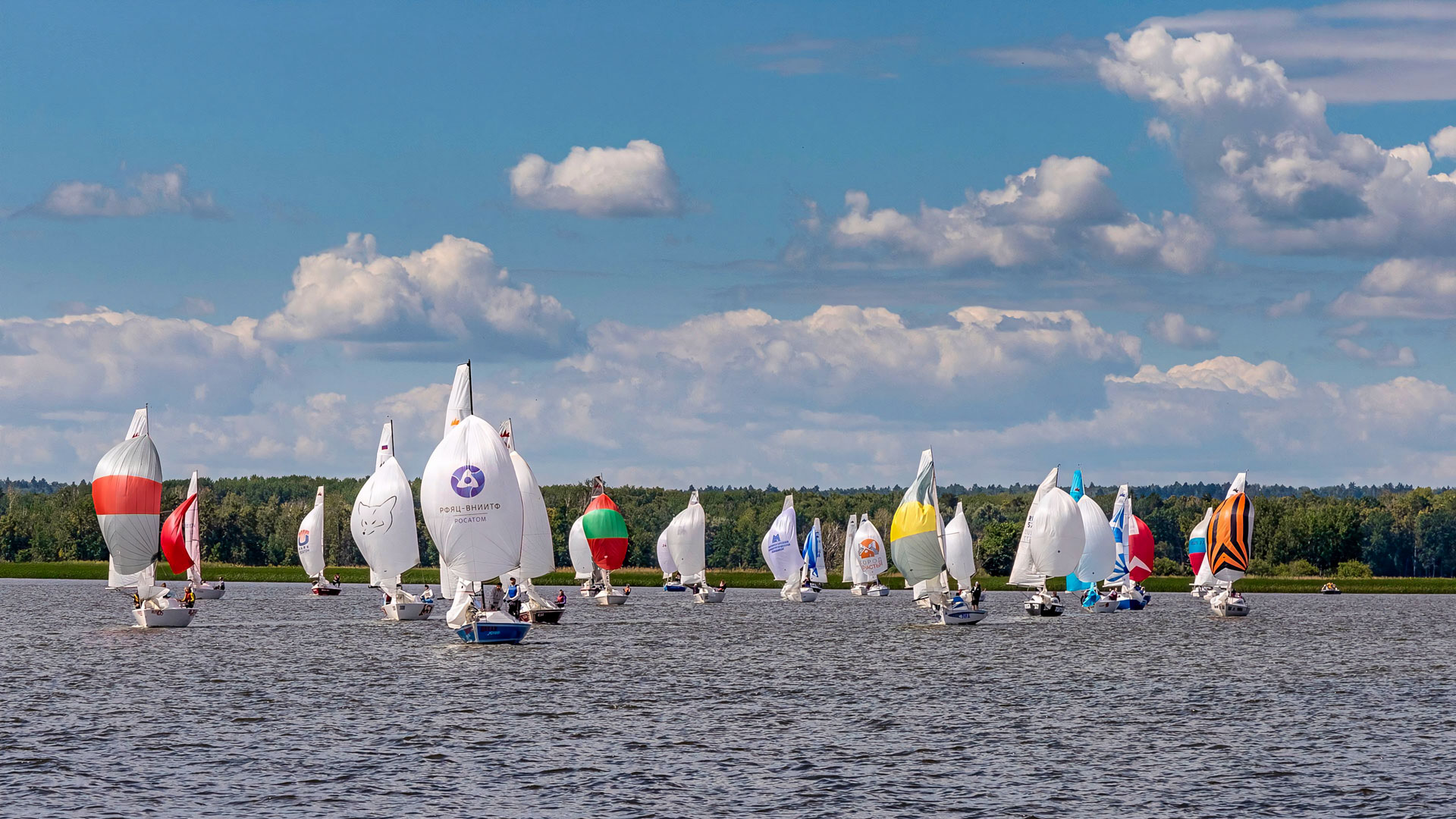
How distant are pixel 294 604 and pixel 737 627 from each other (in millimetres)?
50761

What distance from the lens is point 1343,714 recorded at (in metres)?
58.9

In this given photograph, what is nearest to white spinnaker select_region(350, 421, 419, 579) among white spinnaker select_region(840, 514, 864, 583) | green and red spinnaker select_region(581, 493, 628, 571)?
green and red spinnaker select_region(581, 493, 628, 571)

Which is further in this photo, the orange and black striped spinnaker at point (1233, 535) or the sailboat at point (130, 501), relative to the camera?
the orange and black striped spinnaker at point (1233, 535)

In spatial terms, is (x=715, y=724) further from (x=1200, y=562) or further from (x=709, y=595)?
(x=1200, y=562)

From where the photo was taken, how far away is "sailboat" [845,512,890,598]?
542 feet

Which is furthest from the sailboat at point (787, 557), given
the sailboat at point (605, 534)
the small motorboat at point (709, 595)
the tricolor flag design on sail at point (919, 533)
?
the tricolor flag design on sail at point (919, 533)

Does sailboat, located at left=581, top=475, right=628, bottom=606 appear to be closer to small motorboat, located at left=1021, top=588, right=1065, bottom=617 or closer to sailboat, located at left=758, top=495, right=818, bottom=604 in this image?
sailboat, located at left=758, top=495, right=818, bottom=604

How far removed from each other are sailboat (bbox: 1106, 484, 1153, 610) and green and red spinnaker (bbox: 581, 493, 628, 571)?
42.1m

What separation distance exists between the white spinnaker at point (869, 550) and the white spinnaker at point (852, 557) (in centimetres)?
155

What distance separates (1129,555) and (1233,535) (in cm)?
2117

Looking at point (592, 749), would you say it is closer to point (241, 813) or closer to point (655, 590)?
point (241, 813)

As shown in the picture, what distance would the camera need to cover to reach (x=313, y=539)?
158 m

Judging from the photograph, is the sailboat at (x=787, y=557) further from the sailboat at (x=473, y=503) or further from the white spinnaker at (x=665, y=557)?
the sailboat at (x=473, y=503)

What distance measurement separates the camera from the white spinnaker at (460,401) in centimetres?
8425
